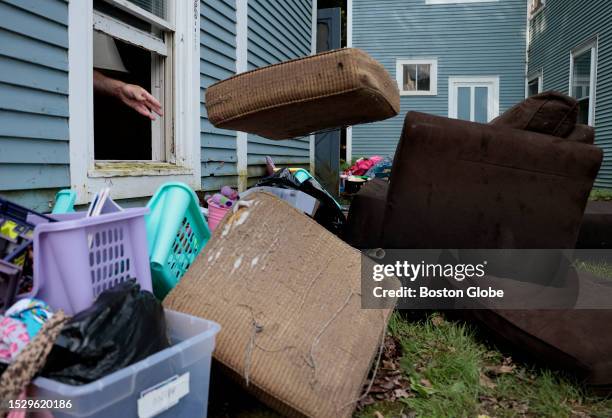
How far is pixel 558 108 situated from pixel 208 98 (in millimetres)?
1832

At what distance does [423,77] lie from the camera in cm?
1397

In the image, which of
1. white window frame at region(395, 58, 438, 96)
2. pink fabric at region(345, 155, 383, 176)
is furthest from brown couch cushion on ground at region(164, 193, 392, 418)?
white window frame at region(395, 58, 438, 96)

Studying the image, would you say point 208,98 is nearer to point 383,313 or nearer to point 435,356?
point 383,313

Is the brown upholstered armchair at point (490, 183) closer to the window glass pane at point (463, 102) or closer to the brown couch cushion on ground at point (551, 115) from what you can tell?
the brown couch cushion on ground at point (551, 115)

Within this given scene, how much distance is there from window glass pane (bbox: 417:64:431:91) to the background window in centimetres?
422

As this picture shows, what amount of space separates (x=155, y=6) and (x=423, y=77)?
1174cm

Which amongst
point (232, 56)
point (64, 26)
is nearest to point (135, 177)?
point (64, 26)

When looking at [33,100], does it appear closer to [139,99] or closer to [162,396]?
[139,99]

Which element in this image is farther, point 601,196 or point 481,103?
point 481,103

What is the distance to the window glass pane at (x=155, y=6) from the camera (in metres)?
3.28

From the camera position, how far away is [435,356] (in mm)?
2215

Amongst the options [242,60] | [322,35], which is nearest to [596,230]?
[242,60]

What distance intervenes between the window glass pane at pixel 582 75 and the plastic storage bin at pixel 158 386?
35.7 feet

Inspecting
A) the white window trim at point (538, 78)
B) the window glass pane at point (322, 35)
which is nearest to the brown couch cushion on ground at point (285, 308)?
the window glass pane at point (322, 35)
